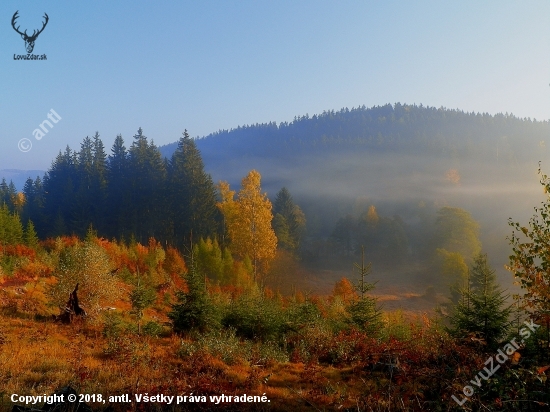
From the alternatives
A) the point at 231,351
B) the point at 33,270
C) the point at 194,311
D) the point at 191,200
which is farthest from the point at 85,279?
the point at 191,200

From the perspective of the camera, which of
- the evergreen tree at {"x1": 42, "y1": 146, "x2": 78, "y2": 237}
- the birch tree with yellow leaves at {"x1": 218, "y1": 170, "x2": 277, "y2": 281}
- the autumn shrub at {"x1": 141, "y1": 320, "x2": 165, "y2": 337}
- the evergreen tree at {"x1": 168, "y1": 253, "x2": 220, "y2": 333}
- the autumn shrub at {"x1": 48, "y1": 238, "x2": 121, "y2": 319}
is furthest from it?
the evergreen tree at {"x1": 42, "y1": 146, "x2": 78, "y2": 237}

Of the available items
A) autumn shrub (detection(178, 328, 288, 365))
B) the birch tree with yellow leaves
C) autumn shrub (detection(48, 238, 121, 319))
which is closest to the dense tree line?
the birch tree with yellow leaves

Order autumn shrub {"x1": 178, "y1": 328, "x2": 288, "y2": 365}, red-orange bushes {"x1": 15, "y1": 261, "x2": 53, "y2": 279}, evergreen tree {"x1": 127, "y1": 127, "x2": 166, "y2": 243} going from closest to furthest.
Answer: autumn shrub {"x1": 178, "y1": 328, "x2": 288, "y2": 365}, red-orange bushes {"x1": 15, "y1": 261, "x2": 53, "y2": 279}, evergreen tree {"x1": 127, "y1": 127, "x2": 166, "y2": 243}

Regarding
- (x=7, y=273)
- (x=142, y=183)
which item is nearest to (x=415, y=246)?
(x=142, y=183)

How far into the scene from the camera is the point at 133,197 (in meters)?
58.3

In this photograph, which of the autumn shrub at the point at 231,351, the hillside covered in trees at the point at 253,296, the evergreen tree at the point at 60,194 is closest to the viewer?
the hillside covered in trees at the point at 253,296

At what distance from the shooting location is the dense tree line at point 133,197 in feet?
172

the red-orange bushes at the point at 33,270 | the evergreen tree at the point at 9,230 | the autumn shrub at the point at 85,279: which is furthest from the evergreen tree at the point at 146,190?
the autumn shrub at the point at 85,279

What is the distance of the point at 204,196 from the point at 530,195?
3460 inches

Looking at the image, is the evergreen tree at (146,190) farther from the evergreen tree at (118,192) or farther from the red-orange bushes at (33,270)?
the red-orange bushes at (33,270)

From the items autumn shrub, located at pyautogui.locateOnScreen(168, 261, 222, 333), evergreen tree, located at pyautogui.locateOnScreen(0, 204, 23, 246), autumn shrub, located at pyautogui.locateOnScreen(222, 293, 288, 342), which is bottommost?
autumn shrub, located at pyautogui.locateOnScreen(222, 293, 288, 342)

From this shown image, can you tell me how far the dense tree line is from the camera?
52344mm

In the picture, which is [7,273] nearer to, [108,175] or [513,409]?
[513,409]

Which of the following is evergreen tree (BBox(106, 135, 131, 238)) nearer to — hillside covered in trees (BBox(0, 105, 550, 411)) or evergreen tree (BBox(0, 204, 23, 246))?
hillside covered in trees (BBox(0, 105, 550, 411))
